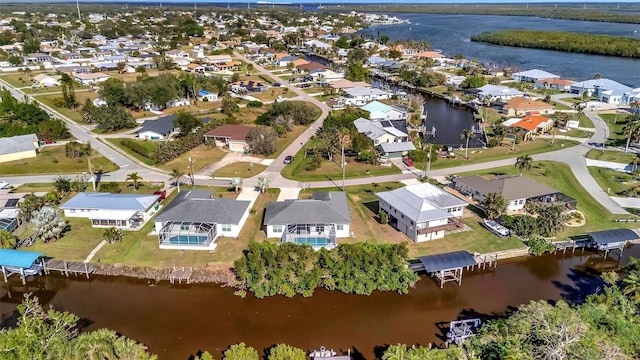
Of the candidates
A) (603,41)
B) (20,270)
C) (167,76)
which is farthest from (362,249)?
(603,41)

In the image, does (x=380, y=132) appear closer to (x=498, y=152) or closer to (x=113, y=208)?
(x=498, y=152)

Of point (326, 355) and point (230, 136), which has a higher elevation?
point (230, 136)

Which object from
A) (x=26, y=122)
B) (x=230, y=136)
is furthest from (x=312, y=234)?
(x=26, y=122)

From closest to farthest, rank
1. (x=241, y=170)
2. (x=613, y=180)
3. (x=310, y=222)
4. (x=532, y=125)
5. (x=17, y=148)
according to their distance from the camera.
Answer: (x=310, y=222), (x=613, y=180), (x=241, y=170), (x=17, y=148), (x=532, y=125)

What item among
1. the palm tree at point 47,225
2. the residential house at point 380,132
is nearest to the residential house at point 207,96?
the residential house at point 380,132

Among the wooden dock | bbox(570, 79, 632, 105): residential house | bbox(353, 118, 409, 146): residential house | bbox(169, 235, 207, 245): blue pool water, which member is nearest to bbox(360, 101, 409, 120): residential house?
bbox(353, 118, 409, 146): residential house

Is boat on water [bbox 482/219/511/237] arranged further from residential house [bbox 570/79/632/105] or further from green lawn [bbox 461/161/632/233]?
residential house [bbox 570/79/632/105]
